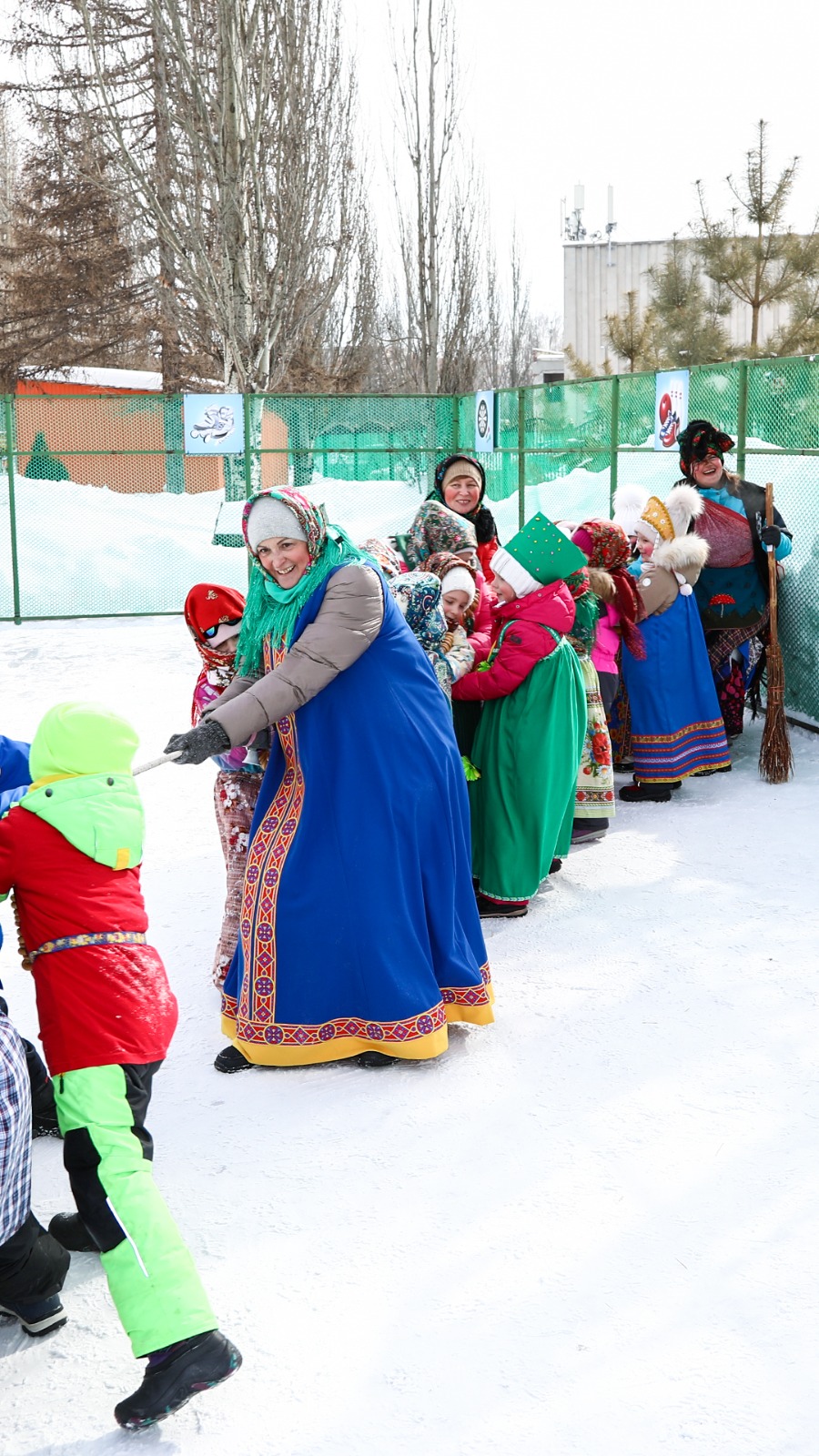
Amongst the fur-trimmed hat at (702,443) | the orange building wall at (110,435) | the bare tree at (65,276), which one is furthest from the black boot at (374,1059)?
the bare tree at (65,276)

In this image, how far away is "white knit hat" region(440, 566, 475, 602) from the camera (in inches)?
169

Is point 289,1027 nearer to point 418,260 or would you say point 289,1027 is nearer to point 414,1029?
point 414,1029

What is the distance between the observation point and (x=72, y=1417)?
216 centimetres

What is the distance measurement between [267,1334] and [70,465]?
11.6m

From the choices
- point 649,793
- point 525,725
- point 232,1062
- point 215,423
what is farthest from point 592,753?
point 215,423

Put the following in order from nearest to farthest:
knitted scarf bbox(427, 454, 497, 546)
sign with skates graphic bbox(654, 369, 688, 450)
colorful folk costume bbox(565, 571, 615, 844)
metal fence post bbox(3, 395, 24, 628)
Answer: colorful folk costume bbox(565, 571, 615, 844), knitted scarf bbox(427, 454, 497, 546), sign with skates graphic bbox(654, 369, 688, 450), metal fence post bbox(3, 395, 24, 628)

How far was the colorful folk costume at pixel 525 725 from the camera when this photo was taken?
4.43 m

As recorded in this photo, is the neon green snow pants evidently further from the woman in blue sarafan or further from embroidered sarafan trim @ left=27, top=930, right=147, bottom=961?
the woman in blue sarafan

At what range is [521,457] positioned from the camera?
37.8 feet

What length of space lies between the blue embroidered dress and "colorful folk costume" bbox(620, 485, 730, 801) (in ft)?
9.03

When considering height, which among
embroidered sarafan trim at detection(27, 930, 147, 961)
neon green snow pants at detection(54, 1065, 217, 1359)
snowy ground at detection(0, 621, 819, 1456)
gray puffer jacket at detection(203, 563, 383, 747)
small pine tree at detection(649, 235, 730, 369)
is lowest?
snowy ground at detection(0, 621, 819, 1456)

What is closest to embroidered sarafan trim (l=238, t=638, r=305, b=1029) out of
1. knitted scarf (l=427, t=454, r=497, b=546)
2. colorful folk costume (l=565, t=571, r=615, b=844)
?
colorful folk costume (l=565, t=571, r=615, b=844)

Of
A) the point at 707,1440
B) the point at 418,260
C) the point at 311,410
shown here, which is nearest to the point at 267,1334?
the point at 707,1440

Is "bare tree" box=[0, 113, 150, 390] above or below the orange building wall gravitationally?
above
